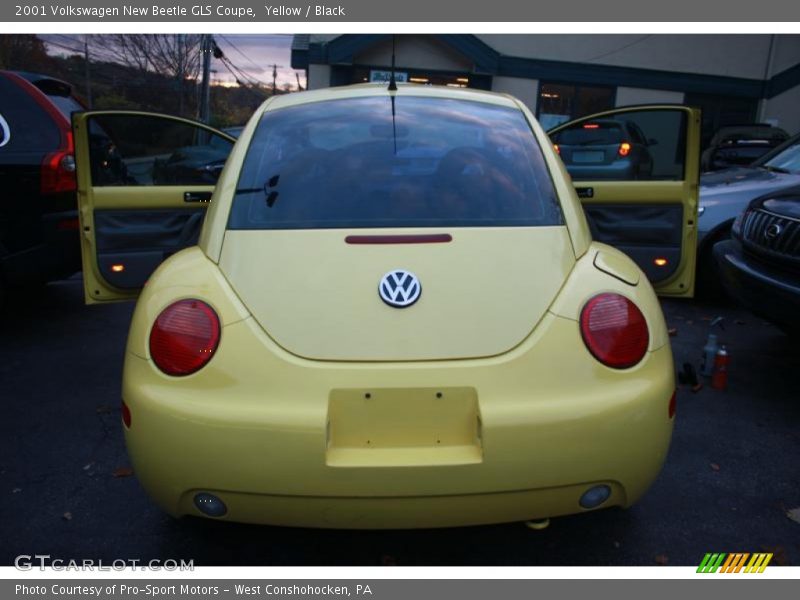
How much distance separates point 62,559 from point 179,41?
2033 centimetres

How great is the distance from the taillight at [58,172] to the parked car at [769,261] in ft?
14.6

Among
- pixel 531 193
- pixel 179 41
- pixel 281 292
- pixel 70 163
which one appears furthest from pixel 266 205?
pixel 179 41

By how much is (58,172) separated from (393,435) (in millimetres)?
3883

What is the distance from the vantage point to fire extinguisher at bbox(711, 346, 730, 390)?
13.9 feet

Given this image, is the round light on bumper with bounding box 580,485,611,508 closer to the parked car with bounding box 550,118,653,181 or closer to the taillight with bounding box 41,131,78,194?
the taillight with bounding box 41,131,78,194

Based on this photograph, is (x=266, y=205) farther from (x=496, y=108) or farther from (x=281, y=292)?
(x=496, y=108)

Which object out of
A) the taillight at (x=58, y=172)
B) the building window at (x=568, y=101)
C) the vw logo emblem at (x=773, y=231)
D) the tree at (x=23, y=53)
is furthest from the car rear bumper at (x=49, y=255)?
the building window at (x=568, y=101)

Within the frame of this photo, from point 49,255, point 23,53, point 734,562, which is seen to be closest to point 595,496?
point 734,562

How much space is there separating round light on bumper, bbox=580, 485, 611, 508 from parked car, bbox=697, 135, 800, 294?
3.92 meters

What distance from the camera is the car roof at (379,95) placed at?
10.5ft

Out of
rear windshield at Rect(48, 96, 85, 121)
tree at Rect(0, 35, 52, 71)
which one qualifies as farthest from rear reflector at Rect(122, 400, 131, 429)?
tree at Rect(0, 35, 52, 71)

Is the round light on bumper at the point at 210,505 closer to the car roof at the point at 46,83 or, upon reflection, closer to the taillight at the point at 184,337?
the taillight at the point at 184,337

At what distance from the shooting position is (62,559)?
252 cm

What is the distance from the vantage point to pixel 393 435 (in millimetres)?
2070
